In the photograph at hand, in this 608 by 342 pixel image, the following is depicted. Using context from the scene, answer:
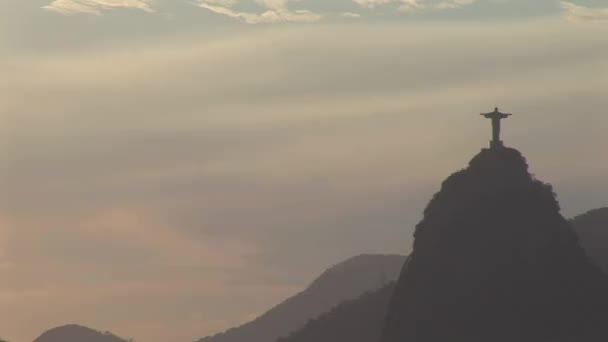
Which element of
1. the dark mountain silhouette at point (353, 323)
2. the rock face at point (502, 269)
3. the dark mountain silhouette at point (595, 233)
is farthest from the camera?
the dark mountain silhouette at point (353, 323)

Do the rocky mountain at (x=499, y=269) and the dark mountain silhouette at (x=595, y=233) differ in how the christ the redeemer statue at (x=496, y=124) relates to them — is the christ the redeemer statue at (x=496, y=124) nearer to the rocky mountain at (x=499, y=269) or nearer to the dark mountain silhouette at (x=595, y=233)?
the rocky mountain at (x=499, y=269)

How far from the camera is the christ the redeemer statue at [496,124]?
76.6 metres

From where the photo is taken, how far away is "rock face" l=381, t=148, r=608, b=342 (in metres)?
80.4

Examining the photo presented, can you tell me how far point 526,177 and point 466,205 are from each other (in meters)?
4.00

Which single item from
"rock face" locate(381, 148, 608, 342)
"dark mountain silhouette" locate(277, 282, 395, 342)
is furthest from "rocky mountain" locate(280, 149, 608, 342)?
"dark mountain silhouette" locate(277, 282, 395, 342)

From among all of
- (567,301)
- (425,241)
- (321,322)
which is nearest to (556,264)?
(567,301)

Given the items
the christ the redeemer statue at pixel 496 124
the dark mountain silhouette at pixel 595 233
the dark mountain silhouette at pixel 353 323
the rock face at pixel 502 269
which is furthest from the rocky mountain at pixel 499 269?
the dark mountain silhouette at pixel 353 323

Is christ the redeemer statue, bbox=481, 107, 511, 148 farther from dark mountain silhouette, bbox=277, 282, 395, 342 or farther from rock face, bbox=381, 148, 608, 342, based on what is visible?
dark mountain silhouette, bbox=277, 282, 395, 342

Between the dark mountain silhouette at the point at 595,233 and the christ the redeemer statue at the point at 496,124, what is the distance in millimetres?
30931

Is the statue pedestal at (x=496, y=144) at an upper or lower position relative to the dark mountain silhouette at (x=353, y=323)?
upper

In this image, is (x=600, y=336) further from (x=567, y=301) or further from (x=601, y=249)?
(x=601, y=249)

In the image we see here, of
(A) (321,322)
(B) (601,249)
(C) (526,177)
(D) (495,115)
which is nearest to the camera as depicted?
(D) (495,115)

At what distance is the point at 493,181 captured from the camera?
82.2 metres

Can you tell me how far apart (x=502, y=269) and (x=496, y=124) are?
29.4 ft
